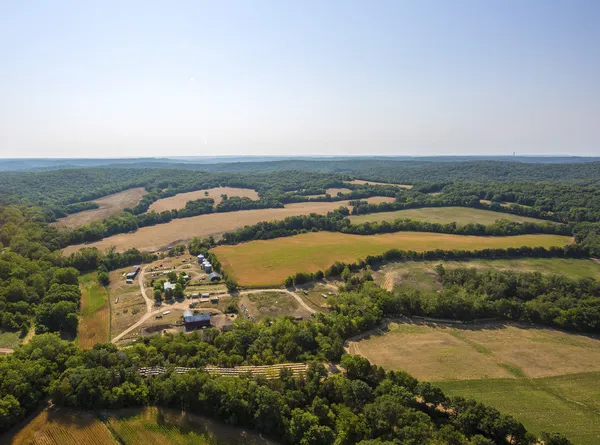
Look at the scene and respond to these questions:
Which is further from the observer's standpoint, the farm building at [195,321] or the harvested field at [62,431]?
the farm building at [195,321]

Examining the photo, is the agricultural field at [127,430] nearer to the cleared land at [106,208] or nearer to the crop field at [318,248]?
the crop field at [318,248]

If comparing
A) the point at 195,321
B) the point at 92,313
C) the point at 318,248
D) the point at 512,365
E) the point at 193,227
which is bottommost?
the point at 512,365

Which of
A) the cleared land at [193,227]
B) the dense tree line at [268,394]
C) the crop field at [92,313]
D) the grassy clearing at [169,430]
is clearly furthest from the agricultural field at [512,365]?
the cleared land at [193,227]

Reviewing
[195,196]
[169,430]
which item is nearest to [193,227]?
[195,196]

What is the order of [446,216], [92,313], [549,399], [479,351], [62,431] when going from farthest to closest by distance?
[446,216]
[92,313]
[479,351]
[549,399]
[62,431]

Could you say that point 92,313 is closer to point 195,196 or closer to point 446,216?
point 195,196

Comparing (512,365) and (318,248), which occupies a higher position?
(318,248)

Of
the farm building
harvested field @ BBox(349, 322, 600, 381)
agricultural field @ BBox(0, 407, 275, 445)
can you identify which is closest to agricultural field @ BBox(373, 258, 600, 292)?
harvested field @ BBox(349, 322, 600, 381)
